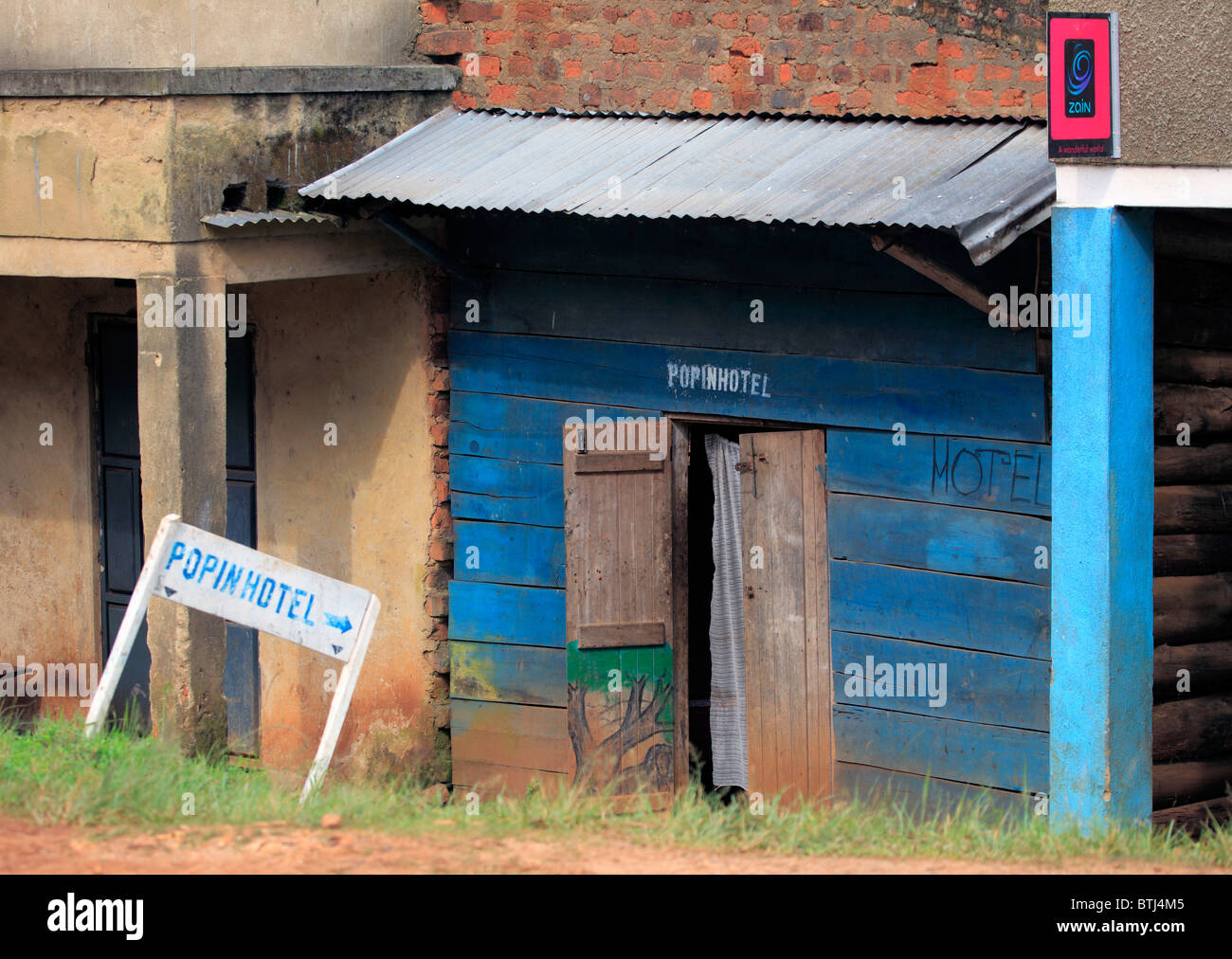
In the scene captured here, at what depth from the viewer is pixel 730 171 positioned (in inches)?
300

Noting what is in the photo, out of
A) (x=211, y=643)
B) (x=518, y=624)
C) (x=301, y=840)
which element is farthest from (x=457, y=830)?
(x=518, y=624)

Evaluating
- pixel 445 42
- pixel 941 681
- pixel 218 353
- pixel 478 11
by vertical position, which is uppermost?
pixel 478 11

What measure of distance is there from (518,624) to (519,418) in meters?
1.14

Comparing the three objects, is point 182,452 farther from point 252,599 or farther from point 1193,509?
point 1193,509

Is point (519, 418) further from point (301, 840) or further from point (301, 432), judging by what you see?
point (301, 840)

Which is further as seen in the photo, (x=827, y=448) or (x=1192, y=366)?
(x=827, y=448)

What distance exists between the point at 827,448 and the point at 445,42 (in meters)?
3.18

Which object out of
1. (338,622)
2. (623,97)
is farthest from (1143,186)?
(338,622)

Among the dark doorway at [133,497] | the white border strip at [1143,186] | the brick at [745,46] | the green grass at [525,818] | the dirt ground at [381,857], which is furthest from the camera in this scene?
the dark doorway at [133,497]

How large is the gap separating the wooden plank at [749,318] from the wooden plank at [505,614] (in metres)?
1.44

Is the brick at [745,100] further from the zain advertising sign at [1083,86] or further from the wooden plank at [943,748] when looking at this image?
the wooden plank at [943,748]

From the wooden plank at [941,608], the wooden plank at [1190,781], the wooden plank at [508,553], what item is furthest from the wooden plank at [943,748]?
the wooden plank at [508,553]

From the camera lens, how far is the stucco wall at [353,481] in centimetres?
927

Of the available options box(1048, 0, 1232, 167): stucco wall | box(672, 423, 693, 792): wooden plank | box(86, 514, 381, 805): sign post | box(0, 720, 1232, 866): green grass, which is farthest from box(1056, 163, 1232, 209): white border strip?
box(86, 514, 381, 805): sign post
